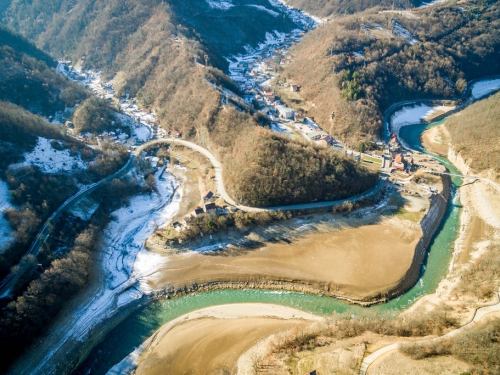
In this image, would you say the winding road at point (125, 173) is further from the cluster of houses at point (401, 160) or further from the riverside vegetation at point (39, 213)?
the cluster of houses at point (401, 160)

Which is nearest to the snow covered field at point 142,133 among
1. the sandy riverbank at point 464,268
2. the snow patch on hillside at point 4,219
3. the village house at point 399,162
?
the snow patch on hillside at point 4,219

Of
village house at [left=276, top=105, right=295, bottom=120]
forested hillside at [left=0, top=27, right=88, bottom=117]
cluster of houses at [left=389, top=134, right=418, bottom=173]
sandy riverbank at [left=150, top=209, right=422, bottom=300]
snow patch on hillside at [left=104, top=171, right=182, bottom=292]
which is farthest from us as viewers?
village house at [left=276, top=105, right=295, bottom=120]

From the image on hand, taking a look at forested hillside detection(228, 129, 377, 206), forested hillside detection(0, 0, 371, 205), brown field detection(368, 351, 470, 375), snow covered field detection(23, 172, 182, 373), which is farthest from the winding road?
brown field detection(368, 351, 470, 375)

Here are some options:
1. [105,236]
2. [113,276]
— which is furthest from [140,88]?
[113,276]

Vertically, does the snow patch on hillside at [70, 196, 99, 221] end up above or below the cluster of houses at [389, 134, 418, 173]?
below

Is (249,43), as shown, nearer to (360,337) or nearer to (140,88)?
Result: (140,88)

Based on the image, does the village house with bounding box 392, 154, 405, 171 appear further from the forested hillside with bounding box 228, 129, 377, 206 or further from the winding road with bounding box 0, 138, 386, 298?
the forested hillside with bounding box 228, 129, 377, 206

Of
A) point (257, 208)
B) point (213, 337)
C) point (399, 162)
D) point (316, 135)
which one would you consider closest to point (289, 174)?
point (257, 208)
